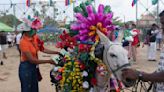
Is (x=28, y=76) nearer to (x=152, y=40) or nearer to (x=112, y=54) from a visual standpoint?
(x=112, y=54)

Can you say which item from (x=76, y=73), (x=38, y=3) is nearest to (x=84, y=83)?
(x=76, y=73)

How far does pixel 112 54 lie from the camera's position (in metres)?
4.15

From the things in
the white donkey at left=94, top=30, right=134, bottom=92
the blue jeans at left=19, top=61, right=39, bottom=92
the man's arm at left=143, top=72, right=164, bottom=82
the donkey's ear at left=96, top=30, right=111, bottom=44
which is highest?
the donkey's ear at left=96, top=30, right=111, bottom=44

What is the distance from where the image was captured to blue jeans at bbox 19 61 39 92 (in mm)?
Result: 5529

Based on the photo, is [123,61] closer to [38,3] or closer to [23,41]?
[23,41]

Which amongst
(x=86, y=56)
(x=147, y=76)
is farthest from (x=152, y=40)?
(x=147, y=76)

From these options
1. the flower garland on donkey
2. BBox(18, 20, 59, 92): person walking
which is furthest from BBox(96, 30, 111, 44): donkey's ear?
BBox(18, 20, 59, 92): person walking

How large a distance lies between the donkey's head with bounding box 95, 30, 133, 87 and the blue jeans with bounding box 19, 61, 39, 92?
147cm

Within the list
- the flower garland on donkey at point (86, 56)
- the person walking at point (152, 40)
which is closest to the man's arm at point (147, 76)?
the flower garland on donkey at point (86, 56)

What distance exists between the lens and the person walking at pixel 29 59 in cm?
538

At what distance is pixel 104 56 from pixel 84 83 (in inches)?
23.7

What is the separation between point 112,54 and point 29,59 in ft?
5.49

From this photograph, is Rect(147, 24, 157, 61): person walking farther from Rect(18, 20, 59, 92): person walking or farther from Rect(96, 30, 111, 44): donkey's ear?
Rect(96, 30, 111, 44): donkey's ear

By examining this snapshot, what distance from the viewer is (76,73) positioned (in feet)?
15.8
